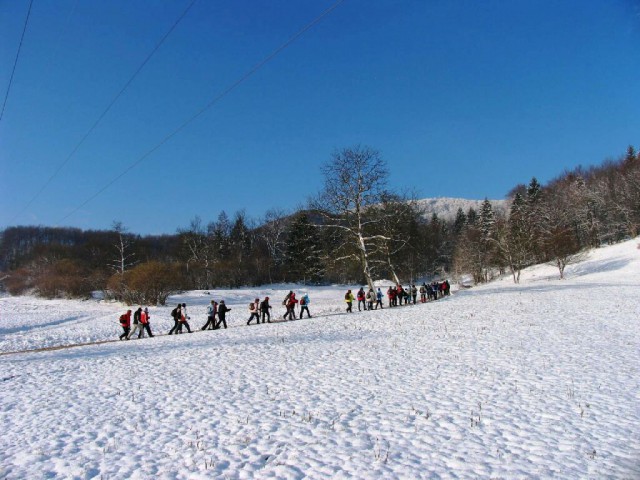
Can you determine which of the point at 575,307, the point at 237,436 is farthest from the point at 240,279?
the point at 237,436

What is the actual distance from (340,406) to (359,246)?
25.0 metres

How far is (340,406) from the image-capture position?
30.2ft

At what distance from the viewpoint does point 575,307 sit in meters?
23.9

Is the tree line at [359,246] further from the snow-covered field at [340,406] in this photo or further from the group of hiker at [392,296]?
the snow-covered field at [340,406]

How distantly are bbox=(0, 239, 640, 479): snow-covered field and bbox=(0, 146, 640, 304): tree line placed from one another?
18088mm

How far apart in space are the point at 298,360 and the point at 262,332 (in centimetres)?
781

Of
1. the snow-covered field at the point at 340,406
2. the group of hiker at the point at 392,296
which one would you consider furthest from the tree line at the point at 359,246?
the snow-covered field at the point at 340,406

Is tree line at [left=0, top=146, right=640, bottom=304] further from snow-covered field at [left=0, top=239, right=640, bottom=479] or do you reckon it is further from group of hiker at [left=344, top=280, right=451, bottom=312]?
snow-covered field at [left=0, top=239, right=640, bottom=479]

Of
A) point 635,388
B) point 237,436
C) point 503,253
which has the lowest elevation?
point 635,388

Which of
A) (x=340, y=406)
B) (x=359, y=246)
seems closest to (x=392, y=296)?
(x=359, y=246)

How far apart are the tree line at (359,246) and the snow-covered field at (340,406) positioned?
1809 centimetres

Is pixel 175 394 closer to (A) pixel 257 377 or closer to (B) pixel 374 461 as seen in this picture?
(A) pixel 257 377

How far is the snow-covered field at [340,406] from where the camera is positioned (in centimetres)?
660

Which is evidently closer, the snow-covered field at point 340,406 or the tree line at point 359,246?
the snow-covered field at point 340,406
